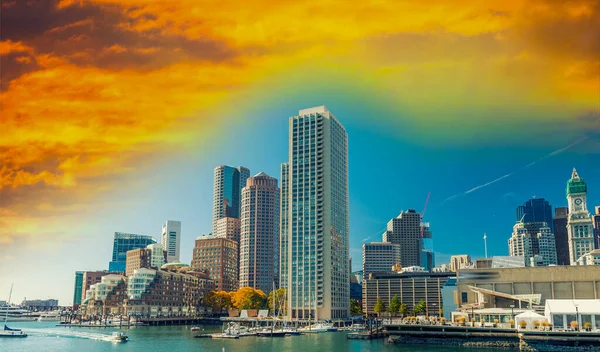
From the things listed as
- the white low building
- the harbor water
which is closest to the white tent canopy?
the white low building

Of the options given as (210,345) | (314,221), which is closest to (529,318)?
(210,345)

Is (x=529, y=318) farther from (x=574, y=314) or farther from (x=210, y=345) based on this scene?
(x=210, y=345)

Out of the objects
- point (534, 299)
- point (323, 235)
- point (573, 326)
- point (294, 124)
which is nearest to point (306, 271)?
point (323, 235)

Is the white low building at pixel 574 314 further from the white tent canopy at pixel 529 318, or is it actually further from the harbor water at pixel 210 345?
the harbor water at pixel 210 345

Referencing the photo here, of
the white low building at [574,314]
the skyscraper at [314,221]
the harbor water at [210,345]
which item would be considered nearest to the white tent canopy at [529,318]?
the white low building at [574,314]

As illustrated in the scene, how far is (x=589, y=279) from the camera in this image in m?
119

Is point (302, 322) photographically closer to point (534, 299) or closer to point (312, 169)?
point (312, 169)

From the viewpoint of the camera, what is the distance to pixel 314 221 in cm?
18825

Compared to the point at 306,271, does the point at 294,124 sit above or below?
above

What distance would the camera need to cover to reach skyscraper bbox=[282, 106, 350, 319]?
18350 centimetres

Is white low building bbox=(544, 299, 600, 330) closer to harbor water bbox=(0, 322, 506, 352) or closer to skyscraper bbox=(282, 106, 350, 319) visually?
harbor water bbox=(0, 322, 506, 352)

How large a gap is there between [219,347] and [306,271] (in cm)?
8372

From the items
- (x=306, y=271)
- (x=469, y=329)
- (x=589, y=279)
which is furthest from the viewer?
(x=306, y=271)

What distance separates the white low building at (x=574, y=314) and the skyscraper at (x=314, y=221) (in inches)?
3743
